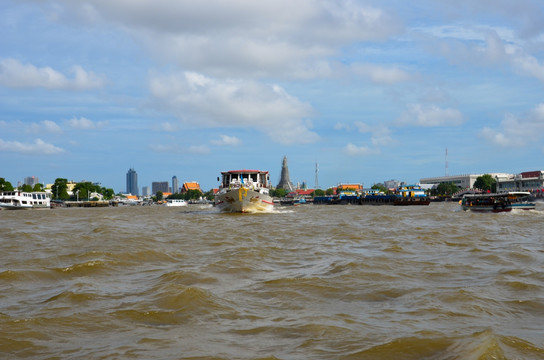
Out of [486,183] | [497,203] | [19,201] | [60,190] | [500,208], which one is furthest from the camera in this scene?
[486,183]

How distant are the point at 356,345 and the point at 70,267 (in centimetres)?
919

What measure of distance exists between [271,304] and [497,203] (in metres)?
48.5

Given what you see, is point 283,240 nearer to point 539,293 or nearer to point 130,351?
point 539,293

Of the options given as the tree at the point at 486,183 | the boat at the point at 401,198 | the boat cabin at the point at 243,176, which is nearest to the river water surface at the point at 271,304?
the boat cabin at the point at 243,176

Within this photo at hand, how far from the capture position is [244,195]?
47938 mm

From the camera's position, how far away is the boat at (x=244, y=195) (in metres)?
48.2

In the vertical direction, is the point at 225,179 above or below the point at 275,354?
above

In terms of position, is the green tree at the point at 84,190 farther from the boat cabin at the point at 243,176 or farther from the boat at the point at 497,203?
the boat at the point at 497,203

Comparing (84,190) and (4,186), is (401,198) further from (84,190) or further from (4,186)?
(84,190)

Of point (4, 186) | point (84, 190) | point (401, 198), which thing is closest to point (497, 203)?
point (401, 198)

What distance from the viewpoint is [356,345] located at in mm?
6785

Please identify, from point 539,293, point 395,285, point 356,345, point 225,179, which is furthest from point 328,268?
point 225,179

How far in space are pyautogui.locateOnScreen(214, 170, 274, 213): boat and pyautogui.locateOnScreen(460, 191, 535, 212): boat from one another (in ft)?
73.5

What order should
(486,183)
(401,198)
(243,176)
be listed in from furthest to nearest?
(486,183) < (401,198) < (243,176)
